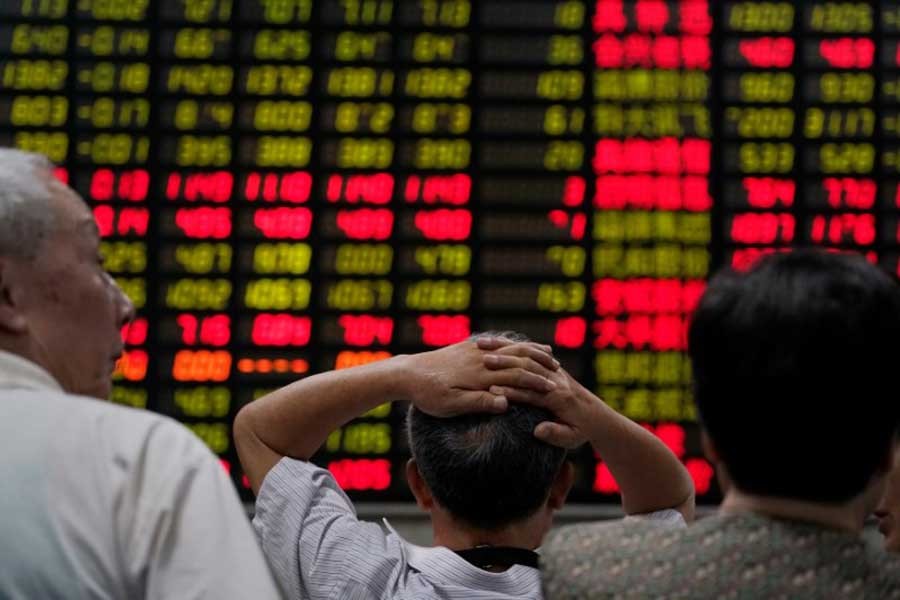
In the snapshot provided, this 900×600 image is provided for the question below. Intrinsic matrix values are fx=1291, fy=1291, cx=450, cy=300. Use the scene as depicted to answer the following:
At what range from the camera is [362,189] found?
346 cm

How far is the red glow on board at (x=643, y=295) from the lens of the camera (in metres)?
3.43

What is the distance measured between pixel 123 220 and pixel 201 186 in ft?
0.75

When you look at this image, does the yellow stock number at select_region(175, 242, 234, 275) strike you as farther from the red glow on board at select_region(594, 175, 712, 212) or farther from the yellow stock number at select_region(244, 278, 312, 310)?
the red glow on board at select_region(594, 175, 712, 212)

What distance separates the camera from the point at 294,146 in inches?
137

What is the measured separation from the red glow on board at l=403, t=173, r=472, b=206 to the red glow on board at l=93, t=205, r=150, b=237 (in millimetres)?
706

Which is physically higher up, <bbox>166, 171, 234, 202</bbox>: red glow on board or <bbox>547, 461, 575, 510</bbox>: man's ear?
<bbox>166, 171, 234, 202</bbox>: red glow on board

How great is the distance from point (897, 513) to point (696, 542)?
0.76 m

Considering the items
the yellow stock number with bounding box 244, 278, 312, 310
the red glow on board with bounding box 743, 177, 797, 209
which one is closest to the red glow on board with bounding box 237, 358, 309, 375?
the yellow stock number with bounding box 244, 278, 312, 310

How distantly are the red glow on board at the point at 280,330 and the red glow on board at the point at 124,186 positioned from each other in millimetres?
466

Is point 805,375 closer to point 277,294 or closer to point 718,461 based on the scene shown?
point 718,461

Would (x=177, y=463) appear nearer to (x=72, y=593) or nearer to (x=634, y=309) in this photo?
(x=72, y=593)

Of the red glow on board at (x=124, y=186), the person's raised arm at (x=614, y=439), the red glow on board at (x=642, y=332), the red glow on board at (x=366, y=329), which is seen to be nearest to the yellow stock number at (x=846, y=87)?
the red glow on board at (x=642, y=332)

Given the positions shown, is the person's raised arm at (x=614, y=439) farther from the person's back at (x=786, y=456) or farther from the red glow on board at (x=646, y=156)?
the red glow on board at (x=646, y=156)

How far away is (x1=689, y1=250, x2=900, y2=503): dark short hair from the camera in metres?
0.71
